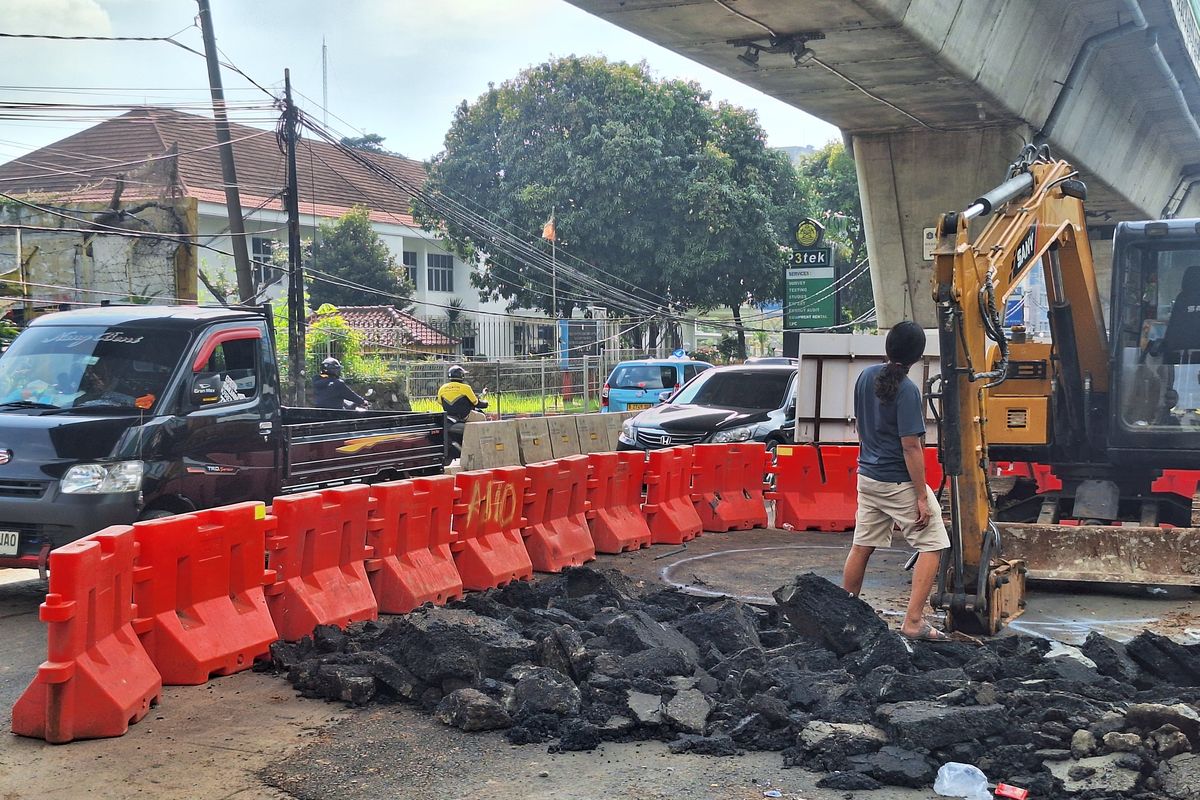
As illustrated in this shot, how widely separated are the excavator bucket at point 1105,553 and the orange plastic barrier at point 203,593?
5984 mm

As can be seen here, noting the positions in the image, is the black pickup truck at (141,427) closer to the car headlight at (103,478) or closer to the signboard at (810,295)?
the car headlight at (103,478)

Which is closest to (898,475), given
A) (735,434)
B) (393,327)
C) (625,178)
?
(735,434)

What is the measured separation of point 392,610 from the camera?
8.62m

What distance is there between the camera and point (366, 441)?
1155cm

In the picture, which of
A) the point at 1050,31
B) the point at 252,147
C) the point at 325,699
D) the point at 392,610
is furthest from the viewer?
the point at 252,147

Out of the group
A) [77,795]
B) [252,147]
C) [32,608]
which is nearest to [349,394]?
[32,608]

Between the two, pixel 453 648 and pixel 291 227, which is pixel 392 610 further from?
pixel 291 227

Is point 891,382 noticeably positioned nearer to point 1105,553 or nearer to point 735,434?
point 1105,553

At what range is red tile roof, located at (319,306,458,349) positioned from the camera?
41750 mm

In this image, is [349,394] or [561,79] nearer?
[349,394]

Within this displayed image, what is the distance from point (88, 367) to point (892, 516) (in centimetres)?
615

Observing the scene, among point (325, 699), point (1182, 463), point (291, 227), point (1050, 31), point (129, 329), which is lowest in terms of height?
point (325, 699)

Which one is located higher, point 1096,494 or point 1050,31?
point 1050,31

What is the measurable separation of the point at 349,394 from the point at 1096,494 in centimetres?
974
